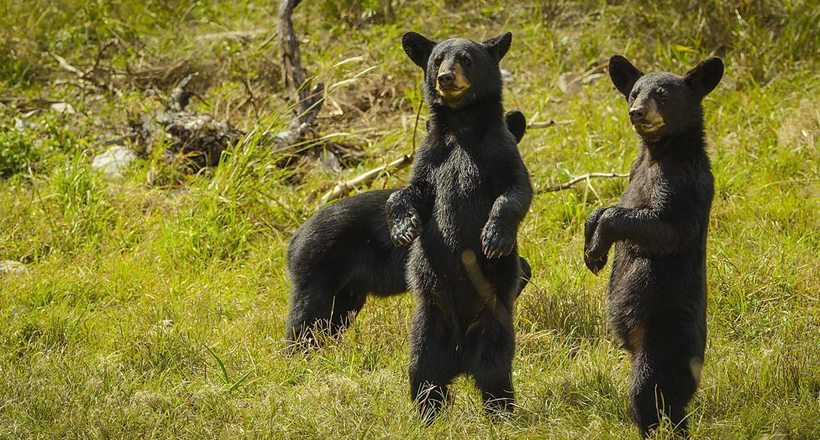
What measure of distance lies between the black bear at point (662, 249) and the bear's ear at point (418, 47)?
3.33 ft

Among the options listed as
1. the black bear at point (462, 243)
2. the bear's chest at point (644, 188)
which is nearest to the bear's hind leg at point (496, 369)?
the black bear at point (462, 243)

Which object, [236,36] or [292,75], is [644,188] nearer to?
[292,75]

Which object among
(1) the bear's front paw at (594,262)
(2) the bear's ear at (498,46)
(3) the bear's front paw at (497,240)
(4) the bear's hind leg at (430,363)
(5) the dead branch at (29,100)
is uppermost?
(2) the bear's ear at (498,46)

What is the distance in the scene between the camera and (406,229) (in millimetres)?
4676

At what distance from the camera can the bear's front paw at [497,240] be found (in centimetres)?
447

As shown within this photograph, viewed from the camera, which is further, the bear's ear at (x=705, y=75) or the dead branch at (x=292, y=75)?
the dead branch at (x=292, y=75)

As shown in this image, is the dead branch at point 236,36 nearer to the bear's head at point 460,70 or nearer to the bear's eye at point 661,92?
the bear's head at point 460,70

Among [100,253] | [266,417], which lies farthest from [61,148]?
[266,417]

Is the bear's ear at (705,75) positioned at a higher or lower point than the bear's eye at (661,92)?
higher

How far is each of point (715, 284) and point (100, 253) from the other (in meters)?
3.97

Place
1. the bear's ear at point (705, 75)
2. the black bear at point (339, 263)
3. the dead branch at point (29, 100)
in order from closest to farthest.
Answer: the bear's ear at point (705, 75) → the black bear at point (339, 263) → the dead branch at point (29, 100)

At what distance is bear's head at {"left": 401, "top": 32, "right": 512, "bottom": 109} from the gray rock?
3991 mm

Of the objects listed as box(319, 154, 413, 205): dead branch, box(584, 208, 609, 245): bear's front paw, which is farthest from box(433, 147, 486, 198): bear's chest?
box(319, 154, 413, 205): dead branch

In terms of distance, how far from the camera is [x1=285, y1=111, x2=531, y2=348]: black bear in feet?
19.5
